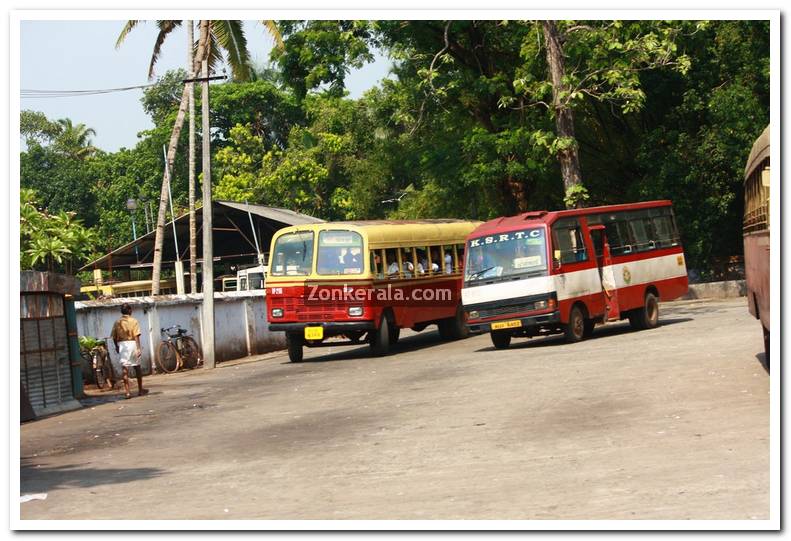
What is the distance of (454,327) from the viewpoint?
29.2 metres

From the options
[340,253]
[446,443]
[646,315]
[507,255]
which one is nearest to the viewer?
[446,443]

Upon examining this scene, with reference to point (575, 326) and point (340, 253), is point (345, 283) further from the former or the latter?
point (575, 326)

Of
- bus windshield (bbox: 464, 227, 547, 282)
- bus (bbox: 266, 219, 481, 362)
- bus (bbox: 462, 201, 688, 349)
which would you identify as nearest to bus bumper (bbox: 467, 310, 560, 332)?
bus (bbox: 462, 201, 688, 349)

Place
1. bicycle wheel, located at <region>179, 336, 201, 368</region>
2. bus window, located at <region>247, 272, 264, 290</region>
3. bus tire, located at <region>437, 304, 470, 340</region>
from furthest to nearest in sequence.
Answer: bus window, located at <region>247, 272, 264, 290</region>
bus tire, located at <region>437, 304, 470, 340</region>
bicycle wheel, located at <region>179, 336, 201, 368</region>

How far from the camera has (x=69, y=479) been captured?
12.1 meters

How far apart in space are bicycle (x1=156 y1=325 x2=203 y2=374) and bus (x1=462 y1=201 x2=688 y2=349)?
6848mm

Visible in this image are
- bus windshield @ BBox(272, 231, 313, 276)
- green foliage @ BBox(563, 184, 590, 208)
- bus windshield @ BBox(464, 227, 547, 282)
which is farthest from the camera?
green foliage @ BBox(563, 184, 590, 208)

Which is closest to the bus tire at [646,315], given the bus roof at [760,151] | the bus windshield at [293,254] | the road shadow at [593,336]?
the road shadow at [593,336]

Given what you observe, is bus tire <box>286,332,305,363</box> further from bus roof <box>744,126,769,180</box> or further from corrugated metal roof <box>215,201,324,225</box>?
corrugated metal roof <box>215,201,324,225</box>

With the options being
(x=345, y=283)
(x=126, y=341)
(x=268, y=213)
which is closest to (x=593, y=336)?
(x=345, y=283)

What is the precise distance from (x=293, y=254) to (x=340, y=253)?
3.47 ft

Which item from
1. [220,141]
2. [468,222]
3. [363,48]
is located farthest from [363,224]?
[220,141]

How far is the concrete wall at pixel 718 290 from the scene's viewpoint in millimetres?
37656

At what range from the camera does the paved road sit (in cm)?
949
